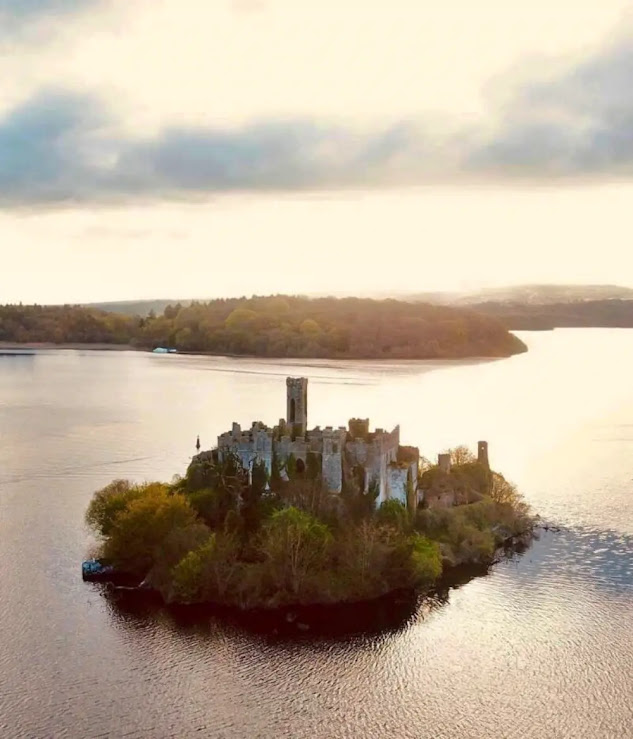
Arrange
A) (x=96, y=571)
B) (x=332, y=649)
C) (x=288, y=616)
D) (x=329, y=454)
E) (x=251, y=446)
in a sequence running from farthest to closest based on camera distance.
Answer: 1. (x=251, y=446)
2. (x=329, y=454)
3. (x=96, y=571)
4. (x=288, y=616)
5. (x=332, y=649)

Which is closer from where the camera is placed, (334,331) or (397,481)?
(397,481)

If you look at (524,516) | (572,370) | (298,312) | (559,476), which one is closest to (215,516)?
(524,516)

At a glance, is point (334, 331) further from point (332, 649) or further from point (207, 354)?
point (332, 649)

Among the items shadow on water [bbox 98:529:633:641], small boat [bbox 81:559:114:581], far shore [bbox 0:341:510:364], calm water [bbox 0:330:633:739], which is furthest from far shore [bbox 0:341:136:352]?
shadow on water [bbox 98:529:633:641]

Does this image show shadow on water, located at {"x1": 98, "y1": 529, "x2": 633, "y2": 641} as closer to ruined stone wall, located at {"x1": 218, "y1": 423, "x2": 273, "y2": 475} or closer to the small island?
the small island

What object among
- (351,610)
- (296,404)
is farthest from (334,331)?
(351,610)

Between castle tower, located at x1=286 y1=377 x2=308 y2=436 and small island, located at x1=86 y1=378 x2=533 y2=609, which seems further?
castle tower, located at x1=286 y1=377 x2=308 y2=436
